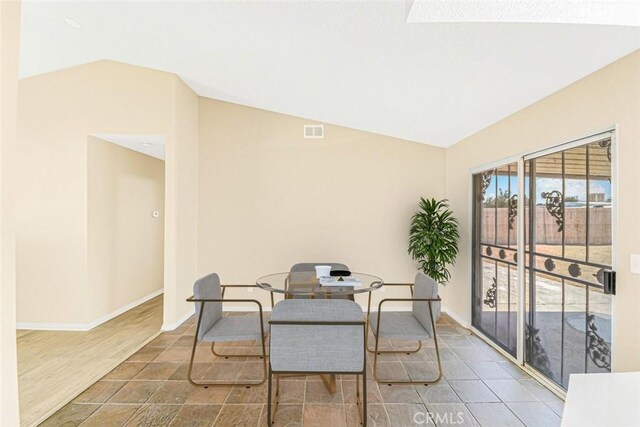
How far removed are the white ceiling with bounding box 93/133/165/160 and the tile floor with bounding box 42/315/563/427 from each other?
8.90ft

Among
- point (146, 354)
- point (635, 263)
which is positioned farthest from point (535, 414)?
point (146, 354)

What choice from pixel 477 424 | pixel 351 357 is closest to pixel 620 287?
pixel 477 424

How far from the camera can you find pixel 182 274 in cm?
425

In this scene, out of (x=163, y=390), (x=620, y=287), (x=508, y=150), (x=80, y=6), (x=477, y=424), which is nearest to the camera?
(x=620, y=287)

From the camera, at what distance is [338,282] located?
290 centimetres

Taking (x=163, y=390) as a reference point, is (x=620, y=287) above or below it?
above

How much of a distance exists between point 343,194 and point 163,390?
3324 millimetres

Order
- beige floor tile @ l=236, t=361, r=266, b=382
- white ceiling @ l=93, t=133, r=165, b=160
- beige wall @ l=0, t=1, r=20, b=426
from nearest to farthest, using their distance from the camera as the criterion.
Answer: beige wall @ l=0, t=1, r=20, b=426 < beige floor tile @ l=236, t=361, r=266, b=382 < white ceiling @ l=93, t=133, r=165, b=160

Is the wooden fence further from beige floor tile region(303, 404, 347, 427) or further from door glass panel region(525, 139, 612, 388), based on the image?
beige floor tile region(303, 404, 347, 427)

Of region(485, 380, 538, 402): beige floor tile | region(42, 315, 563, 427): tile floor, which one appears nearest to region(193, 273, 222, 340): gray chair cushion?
region(42, 315, 563, 427): tile floor

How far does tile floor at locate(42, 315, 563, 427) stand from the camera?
7.40ft

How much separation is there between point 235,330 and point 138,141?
317 cm

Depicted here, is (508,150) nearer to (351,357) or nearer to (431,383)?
(431,383)

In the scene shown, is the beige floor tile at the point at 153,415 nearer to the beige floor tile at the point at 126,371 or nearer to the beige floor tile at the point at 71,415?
the beige floor tile at the point at 71,415
